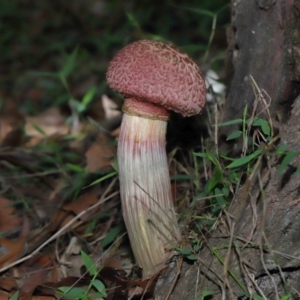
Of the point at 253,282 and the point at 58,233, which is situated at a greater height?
the point at 253,282

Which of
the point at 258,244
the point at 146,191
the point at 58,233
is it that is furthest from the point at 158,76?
the point at 58,233

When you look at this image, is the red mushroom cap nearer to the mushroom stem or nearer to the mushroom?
the mushroom

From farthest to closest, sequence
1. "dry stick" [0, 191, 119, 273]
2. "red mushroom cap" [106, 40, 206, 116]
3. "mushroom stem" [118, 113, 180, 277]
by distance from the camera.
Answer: "dry stick" [0, 191, 119, 273], "mushroom stem" [118, 113, 180, 277], "red mushroom cap" [106, 40, 206, 116]

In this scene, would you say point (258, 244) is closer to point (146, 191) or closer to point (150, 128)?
point (146, 191)

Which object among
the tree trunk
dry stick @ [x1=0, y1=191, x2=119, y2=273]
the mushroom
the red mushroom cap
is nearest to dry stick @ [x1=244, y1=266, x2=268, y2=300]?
the tree trunk

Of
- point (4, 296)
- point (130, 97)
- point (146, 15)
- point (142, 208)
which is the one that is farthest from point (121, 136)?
point (146, 15)

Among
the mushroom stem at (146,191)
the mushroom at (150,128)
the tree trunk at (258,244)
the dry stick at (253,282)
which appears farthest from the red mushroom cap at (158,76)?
the dry stick at (253,282)

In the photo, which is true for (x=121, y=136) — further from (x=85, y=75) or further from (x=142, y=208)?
(x=85, y=75)
